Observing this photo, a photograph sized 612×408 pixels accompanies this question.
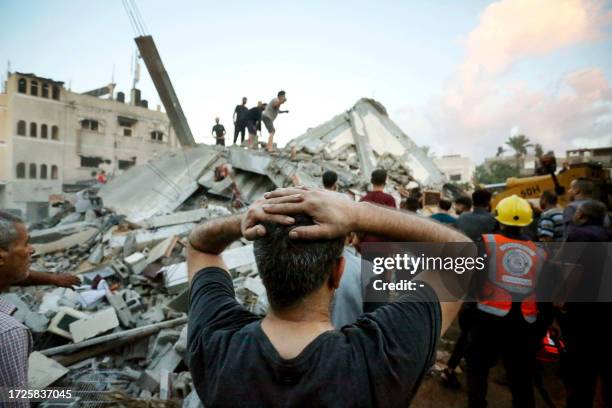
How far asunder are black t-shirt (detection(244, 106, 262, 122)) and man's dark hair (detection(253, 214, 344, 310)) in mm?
9754

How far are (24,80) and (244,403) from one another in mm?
30437

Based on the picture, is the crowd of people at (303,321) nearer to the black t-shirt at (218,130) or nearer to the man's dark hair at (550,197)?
the man's dark hair at (550,197)

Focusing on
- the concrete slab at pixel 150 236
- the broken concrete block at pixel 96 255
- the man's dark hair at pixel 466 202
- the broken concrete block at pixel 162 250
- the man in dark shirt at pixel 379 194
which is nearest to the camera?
the man in dark shirt at pixel 379 194

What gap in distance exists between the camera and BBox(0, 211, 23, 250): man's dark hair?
5.36 ft

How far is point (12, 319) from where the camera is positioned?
4.54 feet

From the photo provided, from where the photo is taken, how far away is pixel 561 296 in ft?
8.81

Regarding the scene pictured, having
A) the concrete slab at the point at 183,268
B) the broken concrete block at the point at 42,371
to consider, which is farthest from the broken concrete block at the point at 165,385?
the concrete slab at the point at 183,268

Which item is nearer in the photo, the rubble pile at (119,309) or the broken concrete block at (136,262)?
the rubble pile at (119,309)

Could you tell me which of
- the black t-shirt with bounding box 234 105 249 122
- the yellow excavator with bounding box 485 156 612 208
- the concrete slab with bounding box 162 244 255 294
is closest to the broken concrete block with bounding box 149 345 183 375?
the concrete slab with bounding box 162 244 255 294

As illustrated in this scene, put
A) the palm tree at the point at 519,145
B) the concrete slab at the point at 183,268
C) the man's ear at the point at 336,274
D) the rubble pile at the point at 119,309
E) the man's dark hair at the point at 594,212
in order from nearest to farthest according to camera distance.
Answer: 1. the man's ear at the point at 336,274
2. the man's dark hair at the point at 594,212
3. the rubble pile at the point at 119,309
4. the concrete slab at the point at 183,268
5. the palm tree at the point at 519,145

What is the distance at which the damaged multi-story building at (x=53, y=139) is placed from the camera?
74.3 ft

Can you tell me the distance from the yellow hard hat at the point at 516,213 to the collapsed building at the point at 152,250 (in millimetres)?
2660

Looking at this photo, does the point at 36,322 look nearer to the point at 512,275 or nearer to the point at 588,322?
the point at 512,275

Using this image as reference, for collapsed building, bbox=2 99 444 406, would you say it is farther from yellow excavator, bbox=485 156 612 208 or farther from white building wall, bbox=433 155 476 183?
white building wall, bbox=433 155 476 183
